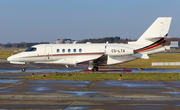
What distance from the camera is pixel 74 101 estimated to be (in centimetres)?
1523

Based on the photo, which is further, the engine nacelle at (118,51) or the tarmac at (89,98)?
the engine nacelle at (118,51)

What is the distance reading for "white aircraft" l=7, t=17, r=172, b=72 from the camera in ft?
109

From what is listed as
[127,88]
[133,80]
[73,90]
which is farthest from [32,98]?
[133,80]

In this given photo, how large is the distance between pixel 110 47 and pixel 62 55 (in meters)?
5.96

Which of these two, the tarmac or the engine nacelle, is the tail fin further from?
the tarmac

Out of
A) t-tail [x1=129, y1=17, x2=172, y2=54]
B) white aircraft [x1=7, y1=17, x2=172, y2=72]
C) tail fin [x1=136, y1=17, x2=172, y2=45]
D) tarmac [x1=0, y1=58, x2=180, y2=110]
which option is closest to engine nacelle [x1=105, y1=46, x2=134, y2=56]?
white aircraft [x1=7, y1=17, x2=172, y2=72]

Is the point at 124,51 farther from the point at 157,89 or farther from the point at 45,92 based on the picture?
the point at 45,92

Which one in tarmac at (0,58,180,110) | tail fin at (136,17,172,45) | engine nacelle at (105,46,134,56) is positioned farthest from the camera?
tail fin at (136,17,172,45)

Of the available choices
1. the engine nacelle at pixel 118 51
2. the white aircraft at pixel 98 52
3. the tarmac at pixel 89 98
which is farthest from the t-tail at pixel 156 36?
the tarmac at pixel 89 98

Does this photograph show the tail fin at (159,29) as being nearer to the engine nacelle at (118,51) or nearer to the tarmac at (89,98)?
the engine nacelle at (118,51)

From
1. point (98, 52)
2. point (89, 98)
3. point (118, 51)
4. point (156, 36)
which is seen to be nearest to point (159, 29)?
point (156, 36)

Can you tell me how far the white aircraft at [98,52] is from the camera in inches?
1303

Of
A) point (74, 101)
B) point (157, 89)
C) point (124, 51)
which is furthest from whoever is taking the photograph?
point (124, 51)

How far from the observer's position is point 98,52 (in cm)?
3316
